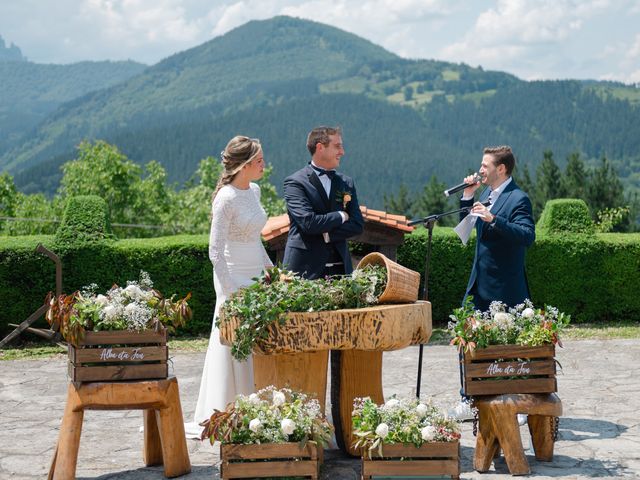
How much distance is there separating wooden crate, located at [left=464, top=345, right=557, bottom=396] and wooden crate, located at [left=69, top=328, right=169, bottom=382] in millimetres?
1995

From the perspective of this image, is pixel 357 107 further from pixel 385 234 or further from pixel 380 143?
pixel 385 234

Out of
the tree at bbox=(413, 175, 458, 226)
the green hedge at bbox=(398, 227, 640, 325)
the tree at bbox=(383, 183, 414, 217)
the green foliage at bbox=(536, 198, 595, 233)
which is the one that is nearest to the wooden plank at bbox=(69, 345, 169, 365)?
the green hedge at bbox=(398, 227, 640, 325)

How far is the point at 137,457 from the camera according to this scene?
20.9ft

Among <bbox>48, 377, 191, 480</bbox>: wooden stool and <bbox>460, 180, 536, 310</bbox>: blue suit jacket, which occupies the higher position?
<bbox>460, 180, 536, 310</bbox>: blue suit jacket

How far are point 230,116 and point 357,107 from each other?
26.0 m

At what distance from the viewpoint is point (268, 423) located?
5.14m

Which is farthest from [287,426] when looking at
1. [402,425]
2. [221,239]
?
[221,239]

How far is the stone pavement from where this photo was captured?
597 cm

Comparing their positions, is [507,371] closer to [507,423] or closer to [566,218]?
[507,423]

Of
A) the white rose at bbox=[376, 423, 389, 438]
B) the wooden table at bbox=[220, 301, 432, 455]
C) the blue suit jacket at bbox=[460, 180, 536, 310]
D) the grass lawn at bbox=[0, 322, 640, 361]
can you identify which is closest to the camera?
the white rose at bbox=[376, 423, 389, 438]

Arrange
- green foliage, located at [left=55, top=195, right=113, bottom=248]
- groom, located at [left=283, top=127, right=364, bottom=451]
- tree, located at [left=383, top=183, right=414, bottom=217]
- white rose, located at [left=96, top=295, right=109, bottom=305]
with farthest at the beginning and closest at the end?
1. tree, located at [left=383, top=183, right=414, bottom=217]
2. green foliage, located at [left=55, top=195, right=113, bottom=248]
3. groom, located at [left=283, top=127, right=364, bottom=451]
4. white rose, located at [left=96, top=295, right=109, bottom=305]

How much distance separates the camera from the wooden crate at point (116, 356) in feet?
18.3

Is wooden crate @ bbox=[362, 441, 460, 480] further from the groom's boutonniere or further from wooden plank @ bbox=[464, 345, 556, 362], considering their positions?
the groom's boutonniere

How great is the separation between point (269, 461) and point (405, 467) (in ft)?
2.47
